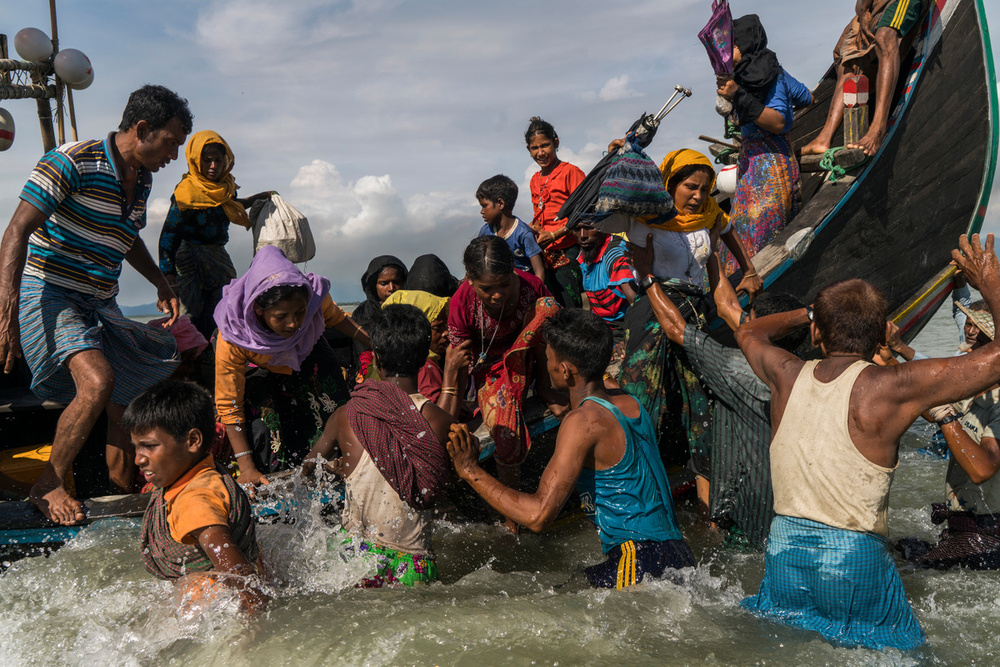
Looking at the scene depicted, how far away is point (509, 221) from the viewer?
5707 millimetres

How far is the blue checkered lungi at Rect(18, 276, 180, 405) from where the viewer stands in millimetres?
3832

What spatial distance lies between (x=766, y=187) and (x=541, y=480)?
12.3ft

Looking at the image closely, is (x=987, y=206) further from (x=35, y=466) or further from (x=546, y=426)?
(x=35, y=466)

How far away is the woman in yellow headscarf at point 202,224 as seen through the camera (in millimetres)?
5562

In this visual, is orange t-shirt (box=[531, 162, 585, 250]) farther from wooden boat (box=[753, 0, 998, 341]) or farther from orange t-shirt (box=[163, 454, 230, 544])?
orange t-shirt (box=[163, 454, 230, 544])

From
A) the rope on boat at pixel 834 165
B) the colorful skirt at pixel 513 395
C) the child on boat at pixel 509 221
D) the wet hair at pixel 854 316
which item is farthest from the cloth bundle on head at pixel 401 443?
the rope on boat at pixel 834 165

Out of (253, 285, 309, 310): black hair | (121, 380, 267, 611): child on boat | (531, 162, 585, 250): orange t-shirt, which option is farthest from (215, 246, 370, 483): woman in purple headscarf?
(531, 162, 585, 250): orange t-shirt

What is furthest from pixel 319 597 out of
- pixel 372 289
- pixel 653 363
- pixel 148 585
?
pixel 372 289

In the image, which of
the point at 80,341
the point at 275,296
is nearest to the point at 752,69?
the point at 275,296

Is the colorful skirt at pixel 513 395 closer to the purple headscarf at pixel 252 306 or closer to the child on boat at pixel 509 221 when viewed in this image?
the purple headscarf at pixel 252 306

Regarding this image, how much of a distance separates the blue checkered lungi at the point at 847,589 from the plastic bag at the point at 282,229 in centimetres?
419

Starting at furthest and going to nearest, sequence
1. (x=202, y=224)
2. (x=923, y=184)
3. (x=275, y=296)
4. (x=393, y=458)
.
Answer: (x=202, y=224) → (x=923, y=184) → (x=275, y=296) → (x=393, y=458)

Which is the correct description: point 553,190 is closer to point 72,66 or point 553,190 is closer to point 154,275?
point 154,275

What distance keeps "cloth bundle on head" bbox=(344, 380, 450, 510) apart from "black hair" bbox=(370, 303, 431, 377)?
115mm
